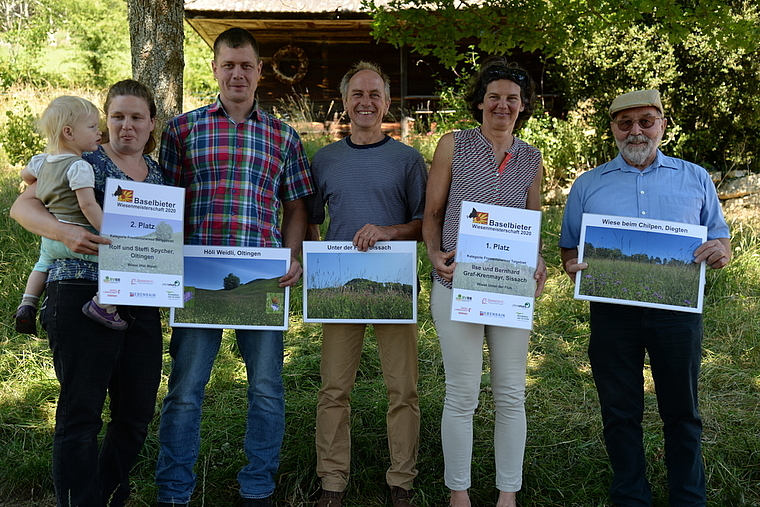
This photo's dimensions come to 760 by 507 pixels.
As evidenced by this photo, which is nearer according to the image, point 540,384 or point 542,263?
point 542,263

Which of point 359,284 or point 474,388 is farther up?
point 359,284

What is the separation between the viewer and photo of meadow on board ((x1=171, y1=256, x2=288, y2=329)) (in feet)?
10.2

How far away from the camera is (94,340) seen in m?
2.72

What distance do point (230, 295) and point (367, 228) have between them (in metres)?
0.72

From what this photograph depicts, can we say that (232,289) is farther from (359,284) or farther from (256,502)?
(256,502)

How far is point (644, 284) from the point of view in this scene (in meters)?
3.04

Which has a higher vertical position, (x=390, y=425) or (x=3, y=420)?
(x=390, y=425)

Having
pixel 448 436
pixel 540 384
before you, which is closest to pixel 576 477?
pixel 448 436

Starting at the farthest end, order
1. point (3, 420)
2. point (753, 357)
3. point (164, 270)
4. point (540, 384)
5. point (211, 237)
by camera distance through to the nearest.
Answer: point (753, 357) → point (540, 384) → point (3, 420) → point (211, 237) → point (164, 270)

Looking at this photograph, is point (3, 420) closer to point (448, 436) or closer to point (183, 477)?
point (183, 477)

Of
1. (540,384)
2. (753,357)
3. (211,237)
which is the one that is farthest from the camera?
(753,357)

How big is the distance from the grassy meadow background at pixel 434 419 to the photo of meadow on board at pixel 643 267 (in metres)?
1.18

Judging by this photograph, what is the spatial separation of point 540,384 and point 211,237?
9.78 ft

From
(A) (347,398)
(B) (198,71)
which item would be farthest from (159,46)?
(B) (198,71)
